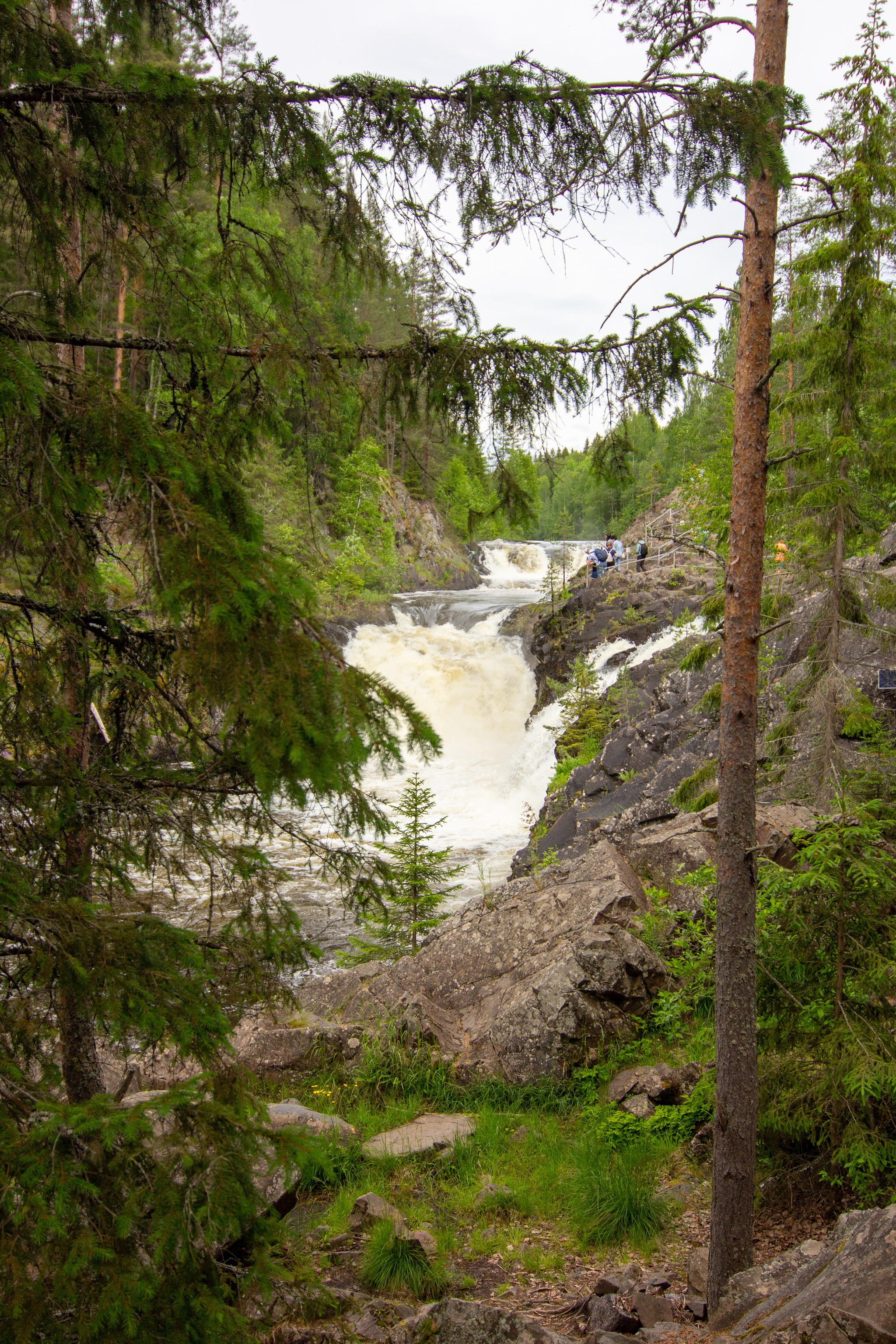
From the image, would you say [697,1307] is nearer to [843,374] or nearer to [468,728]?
[843,374]

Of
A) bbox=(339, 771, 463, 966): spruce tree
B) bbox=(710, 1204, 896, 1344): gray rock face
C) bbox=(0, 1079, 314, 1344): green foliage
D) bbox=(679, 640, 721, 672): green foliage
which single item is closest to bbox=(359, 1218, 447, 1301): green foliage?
bbox=(710, 1204, 896, 1344): gray rock face

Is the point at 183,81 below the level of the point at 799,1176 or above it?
above

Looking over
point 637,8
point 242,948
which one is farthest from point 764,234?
point 242,948

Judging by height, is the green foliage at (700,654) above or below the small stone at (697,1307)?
above

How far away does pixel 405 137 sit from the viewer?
3609 millimetres

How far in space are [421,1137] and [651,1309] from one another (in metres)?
2.52

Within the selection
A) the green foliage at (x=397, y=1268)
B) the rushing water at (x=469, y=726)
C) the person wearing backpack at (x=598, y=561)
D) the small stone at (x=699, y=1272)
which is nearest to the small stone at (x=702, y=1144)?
the small stone at (x=699, y=1272)

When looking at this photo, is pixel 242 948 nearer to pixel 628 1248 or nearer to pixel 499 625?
pixel 628 1248

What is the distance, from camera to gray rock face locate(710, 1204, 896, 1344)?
2.98 meters

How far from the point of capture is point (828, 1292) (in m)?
3.29

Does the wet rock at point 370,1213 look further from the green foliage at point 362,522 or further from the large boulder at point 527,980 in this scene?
the green foliage at point 362,522

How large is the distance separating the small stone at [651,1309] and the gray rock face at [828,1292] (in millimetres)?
538

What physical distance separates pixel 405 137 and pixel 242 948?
369 centimetres

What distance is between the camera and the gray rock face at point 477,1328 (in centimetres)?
397
